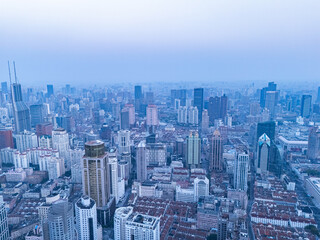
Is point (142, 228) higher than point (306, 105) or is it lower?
lower

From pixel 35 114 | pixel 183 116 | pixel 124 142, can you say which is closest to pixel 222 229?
pixel 124 142

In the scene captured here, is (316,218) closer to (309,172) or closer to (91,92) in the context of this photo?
(309,172)

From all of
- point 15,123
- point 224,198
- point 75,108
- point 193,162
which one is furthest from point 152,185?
point 75,108

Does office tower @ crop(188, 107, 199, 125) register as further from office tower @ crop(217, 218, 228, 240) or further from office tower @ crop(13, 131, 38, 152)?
office tower @ crop(217, 218, 228, 240)

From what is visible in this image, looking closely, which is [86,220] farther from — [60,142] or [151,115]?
[151,115]

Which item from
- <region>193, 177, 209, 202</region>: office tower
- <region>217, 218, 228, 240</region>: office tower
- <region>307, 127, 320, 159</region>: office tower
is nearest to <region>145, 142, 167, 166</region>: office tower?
<region>193, 177, 209, 202</region>: office tower

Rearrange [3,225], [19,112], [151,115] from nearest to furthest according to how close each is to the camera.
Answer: [3,225] → [19,112] → [151,115]

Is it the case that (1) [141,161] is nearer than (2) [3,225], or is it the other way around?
(2) [3,225]
